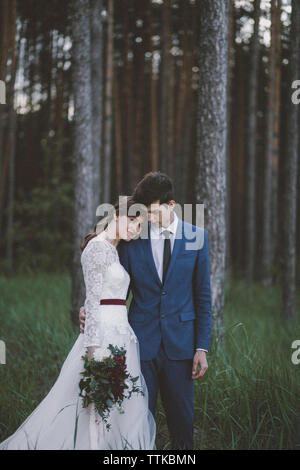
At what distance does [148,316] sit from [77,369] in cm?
62

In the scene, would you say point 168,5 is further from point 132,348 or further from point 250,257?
point 132,348

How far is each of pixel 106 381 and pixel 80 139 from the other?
4.04 metres

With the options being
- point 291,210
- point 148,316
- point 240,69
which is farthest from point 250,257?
point 148,316

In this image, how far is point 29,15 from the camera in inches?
401

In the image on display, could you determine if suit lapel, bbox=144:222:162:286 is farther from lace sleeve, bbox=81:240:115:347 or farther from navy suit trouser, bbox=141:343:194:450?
navy suit trouser, bbox=141:343:194:450

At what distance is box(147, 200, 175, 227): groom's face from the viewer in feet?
9.64

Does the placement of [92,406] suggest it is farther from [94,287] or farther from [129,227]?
[129,227]

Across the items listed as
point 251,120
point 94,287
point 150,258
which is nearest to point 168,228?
point 150,258

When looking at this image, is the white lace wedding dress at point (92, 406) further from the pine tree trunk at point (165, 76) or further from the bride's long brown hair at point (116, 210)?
the pine tree trunk at point (165, 76)

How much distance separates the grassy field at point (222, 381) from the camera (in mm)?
3279

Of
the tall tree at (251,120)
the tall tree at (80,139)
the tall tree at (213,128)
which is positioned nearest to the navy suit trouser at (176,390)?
the tall tree at (213,128)

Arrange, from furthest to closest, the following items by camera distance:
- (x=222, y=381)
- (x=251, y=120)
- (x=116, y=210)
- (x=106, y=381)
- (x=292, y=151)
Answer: (x=251, y=120), (x=292, y=151), (x=222, y=381), (x=116, y=210), (x=106, y=381)

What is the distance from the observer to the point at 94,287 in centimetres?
286

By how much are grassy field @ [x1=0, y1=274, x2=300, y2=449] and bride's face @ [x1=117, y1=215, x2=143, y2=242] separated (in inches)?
55.2
